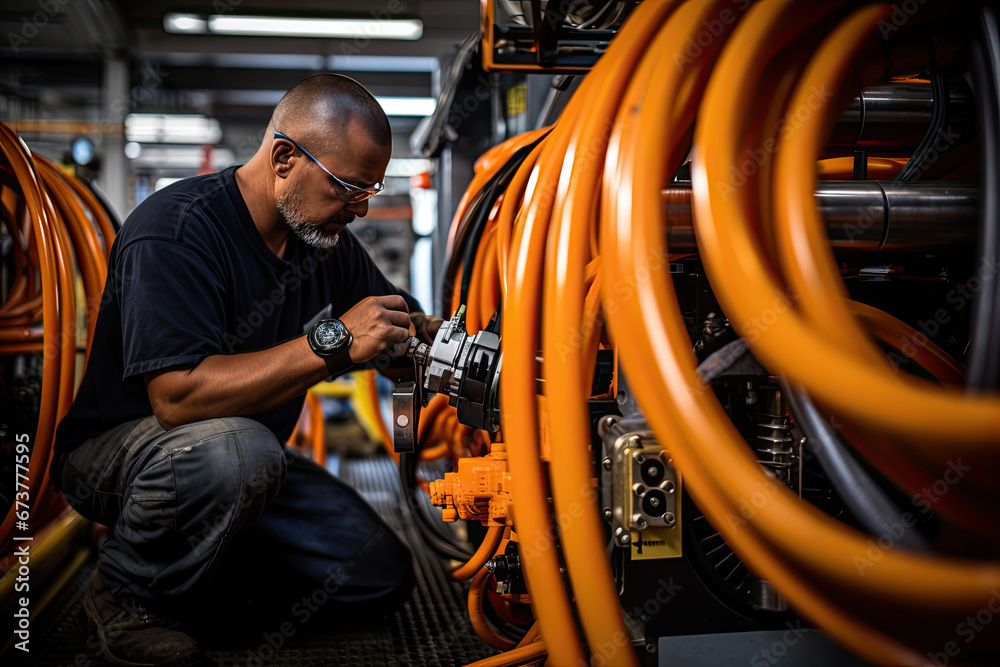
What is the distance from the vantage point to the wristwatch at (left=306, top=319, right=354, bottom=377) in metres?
1.30

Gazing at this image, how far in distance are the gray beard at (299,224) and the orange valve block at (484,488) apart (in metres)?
0.72

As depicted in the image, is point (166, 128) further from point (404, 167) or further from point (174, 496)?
point (174, 496)

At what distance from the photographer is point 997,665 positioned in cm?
66

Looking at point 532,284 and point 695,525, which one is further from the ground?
point 532,284

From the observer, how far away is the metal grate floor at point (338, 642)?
1389 millimetres

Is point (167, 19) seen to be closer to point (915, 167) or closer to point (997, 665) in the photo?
point (915, 167)

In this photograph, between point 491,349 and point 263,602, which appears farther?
point 263,602

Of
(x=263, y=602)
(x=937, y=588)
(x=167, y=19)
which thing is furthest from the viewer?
(x=167, y=19)

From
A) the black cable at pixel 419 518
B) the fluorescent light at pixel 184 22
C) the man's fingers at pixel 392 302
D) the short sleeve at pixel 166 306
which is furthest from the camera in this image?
the fluorescent light at pixel 184 22

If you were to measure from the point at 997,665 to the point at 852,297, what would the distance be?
562 millimetres

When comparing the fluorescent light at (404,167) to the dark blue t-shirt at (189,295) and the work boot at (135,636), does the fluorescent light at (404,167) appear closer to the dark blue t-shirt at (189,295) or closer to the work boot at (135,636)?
the dark blue t-shirt at (189,295)

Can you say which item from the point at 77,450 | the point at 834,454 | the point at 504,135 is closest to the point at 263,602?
the point at 77,450

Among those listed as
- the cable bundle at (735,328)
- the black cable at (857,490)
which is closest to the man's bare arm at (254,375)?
the cable bundle at (735,328)

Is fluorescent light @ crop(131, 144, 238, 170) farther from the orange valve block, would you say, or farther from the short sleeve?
the orange valve block
